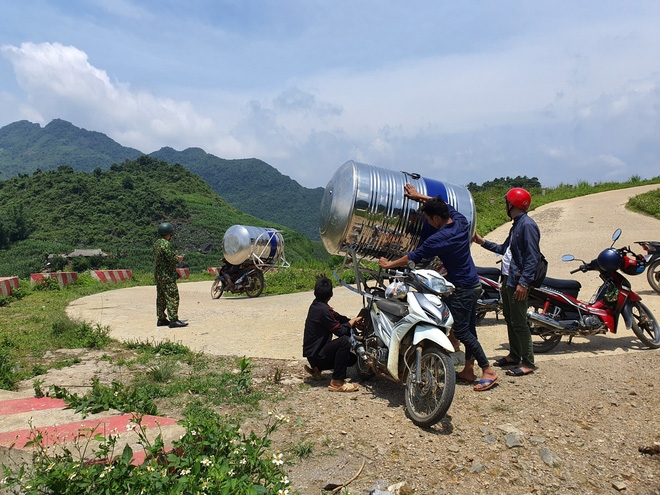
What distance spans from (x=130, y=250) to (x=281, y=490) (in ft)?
147

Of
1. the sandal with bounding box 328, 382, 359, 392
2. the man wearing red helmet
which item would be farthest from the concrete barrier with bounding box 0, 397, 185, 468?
the man wearing red helmet

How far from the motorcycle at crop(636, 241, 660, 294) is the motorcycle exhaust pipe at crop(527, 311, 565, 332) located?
12.2ft

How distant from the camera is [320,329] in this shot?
4820 mm

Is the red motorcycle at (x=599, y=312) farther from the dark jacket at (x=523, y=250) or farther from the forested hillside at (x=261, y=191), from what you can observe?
the forested hillside at (x=261, y=191)

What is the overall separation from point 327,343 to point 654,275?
6.82 metres

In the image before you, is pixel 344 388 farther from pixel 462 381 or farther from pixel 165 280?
pixel 165 280

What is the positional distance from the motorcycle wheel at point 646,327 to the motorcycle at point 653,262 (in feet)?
9.32

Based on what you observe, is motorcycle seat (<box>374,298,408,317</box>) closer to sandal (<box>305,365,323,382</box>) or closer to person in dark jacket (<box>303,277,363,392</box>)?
person in dark jacket (<box>303,277,363,392</box>)

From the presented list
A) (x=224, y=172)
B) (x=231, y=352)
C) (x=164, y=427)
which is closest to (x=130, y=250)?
(x=231, y=352)

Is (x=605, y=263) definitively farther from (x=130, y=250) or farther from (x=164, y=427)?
(x=130, y=250)

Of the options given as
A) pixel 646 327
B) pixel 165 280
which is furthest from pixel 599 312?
pixel 165 280

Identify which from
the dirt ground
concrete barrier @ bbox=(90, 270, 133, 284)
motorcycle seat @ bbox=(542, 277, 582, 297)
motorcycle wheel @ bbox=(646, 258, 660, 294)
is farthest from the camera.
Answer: concrete barrier @ bbox=(90, 270, 133, 284)

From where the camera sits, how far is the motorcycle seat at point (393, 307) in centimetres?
432

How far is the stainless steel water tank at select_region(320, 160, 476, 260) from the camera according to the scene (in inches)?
199
